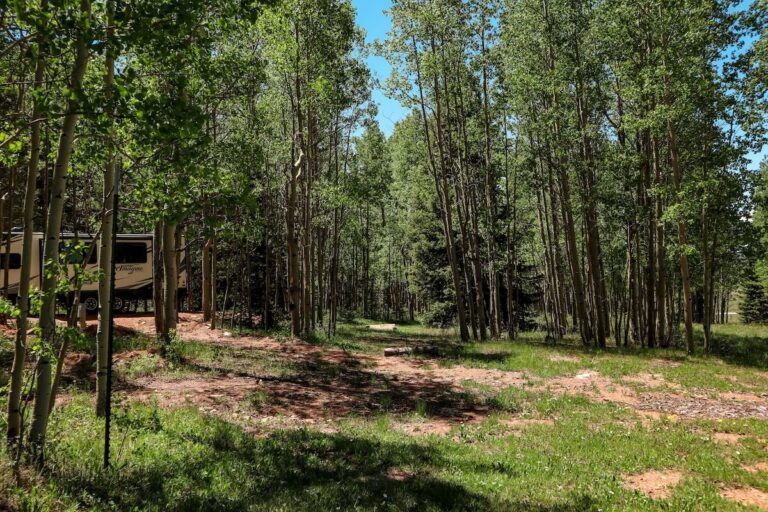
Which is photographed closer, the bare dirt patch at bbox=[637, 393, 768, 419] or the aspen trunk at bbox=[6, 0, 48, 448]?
the aspen trunk at bbox=[6, 0, 48, 448]

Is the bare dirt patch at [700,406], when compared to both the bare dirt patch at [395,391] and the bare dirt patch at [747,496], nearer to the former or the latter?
the bare dirt patch at [395,391]

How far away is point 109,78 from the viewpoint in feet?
17.7

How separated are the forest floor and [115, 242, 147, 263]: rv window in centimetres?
1146

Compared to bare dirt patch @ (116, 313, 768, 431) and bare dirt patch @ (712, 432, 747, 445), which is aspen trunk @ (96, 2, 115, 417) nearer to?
bare dirt patch @ (116, 313, 768, 431)

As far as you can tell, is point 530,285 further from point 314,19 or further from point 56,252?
point 56,252

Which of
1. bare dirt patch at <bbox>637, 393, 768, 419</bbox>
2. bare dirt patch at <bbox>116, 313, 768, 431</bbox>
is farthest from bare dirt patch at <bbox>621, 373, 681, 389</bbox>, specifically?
bare dirt patch at <bbox>637, 393, 768, 419</bbox>

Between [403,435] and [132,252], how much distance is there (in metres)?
23.2

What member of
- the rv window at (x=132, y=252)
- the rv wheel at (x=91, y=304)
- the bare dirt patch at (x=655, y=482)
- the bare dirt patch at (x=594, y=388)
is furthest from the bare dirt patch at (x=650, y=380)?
the rv window at (x=132, y=252)

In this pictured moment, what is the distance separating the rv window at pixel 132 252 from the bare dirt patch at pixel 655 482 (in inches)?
1049

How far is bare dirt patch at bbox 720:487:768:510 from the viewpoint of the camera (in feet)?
20.6

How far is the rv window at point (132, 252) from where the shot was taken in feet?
85.1

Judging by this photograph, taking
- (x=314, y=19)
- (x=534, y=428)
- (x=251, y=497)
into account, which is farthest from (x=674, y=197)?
(x=251, y=497)

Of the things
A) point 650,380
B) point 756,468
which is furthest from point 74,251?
point 650,380

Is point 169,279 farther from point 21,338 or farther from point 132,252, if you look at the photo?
point 132,252
